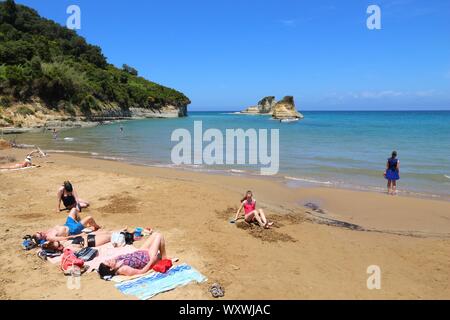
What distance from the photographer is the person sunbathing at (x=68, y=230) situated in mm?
7195

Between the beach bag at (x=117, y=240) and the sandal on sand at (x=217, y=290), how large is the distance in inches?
102

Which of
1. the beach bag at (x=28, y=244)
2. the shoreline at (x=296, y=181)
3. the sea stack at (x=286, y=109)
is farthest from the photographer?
the sea stack at (x=286, y=109)

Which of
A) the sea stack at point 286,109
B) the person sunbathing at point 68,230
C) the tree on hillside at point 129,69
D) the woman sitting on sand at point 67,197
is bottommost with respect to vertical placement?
the person sunbathing at point 68,230

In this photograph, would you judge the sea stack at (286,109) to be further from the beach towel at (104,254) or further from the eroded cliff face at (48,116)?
the beach towel at (104,254)

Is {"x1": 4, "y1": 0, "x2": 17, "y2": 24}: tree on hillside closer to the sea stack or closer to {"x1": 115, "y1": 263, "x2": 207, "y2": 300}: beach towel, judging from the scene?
the sea stack

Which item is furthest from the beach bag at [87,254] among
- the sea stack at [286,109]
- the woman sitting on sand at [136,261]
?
the sea stack at [286,109]

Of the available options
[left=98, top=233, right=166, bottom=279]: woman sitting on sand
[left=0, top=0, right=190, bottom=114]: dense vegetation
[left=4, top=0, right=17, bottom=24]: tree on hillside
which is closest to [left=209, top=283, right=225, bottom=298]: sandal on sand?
[left=98, top=233, right=166, bottom=279]: woman sitting on sand

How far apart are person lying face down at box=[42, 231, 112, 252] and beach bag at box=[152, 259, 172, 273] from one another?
1639mm

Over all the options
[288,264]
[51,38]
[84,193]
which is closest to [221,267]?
[288,264]

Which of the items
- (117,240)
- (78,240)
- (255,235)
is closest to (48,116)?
(78,240)

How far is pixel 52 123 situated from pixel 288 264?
46.1m

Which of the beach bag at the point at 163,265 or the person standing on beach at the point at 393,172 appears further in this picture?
the person standing on beach at the point at 393,172

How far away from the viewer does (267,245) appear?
780 cm
